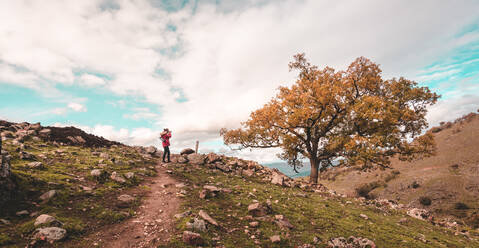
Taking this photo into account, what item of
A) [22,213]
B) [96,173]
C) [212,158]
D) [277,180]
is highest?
[212,158]

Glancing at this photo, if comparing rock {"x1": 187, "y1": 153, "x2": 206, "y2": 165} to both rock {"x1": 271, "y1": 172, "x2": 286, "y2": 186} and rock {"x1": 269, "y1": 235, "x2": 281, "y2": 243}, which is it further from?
rock {"x1": 269, "y1": 235, "x2": 281, "y2": 243}

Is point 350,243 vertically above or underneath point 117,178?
underneath

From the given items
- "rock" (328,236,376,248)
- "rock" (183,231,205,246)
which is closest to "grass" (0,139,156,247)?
"rock" (183,231,205,246)

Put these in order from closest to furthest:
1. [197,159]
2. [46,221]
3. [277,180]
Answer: [46,221] → [277,180] → [197,159]

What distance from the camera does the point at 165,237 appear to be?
6.13 m

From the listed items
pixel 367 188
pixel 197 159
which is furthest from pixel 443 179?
pixel 197 159

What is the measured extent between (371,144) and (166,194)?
17.9 m

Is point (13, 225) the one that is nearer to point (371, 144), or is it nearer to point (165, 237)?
point (165, 237)

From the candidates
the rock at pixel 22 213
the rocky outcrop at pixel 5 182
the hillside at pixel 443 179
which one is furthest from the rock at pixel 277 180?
the rocky outcrop at pixel 5 182

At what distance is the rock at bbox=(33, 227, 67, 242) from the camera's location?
523 cm

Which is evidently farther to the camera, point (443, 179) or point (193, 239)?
point (443, 179)

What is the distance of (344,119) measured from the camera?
22.8 m

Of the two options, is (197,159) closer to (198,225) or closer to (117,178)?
(117,178)

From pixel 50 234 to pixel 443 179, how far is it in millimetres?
52515
